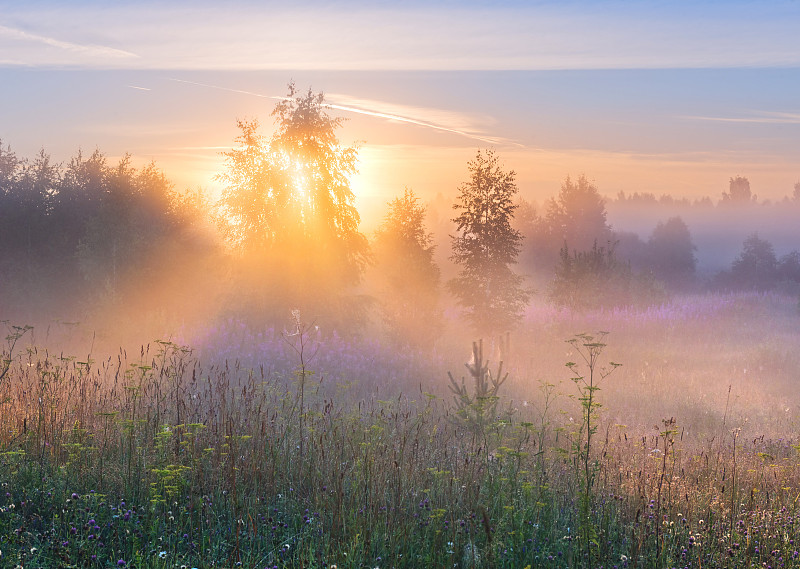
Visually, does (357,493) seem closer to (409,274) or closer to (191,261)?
(409,274)

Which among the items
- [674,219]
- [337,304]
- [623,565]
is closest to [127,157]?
[337,304]

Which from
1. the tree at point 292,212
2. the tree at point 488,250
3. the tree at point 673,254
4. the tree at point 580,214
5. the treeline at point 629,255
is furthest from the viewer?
the tree at point 673,254

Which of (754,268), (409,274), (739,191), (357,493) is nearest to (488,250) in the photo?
(409,274)

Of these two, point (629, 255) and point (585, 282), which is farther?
point (629, 255)

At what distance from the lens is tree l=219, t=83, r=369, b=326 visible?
19.9 m

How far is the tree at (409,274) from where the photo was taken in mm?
20141

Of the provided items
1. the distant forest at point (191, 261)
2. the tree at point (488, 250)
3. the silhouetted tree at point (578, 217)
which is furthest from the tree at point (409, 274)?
the silhouetted tree at point (578, 217)

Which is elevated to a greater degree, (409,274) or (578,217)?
(578,217)

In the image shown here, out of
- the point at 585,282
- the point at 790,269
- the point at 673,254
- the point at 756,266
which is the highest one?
→ the point at 673,254

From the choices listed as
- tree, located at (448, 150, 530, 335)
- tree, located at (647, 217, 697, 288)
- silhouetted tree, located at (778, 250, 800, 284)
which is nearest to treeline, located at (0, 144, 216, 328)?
tree, located at (448, 150, 530, 335)

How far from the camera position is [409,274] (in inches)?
798

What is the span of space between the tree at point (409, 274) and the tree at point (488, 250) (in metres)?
3.25

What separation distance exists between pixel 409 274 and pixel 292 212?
4.18 meters

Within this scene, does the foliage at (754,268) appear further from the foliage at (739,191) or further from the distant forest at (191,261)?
the foliage at (739,191)
